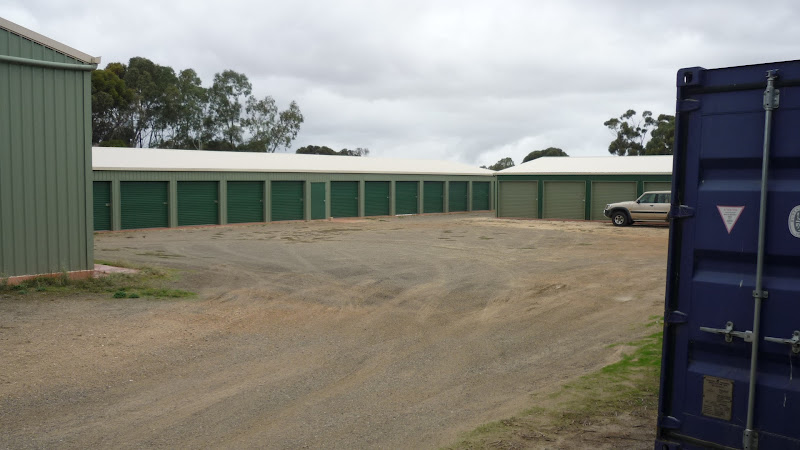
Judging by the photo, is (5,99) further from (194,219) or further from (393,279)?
(194,219)

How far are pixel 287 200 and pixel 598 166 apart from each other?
16.8 m

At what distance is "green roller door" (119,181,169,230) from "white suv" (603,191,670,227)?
1994 cm

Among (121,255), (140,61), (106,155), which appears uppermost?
(140,61)

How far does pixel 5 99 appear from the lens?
13469mm

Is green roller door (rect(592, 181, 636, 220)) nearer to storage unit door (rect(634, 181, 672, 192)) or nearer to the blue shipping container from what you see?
storage unit door (rect(634, 181, 672, 192))

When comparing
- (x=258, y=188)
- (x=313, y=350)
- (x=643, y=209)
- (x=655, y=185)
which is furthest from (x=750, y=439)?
(x=655, y=185)

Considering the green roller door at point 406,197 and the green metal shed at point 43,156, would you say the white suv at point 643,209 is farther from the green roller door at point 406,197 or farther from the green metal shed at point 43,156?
the green metal shed at point 43,156

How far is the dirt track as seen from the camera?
6.29 meters

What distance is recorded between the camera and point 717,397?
4.45 m

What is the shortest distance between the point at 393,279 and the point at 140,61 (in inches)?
2238

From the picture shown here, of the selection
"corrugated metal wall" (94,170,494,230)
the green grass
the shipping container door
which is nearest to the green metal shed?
the green grass

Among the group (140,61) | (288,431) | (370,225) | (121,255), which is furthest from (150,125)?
(288,431)

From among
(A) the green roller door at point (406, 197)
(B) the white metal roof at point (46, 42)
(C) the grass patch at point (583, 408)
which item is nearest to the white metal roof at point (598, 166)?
(A) the green roller door at point (406, 197)

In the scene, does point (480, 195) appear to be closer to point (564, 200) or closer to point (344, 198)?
point (564, 200)
